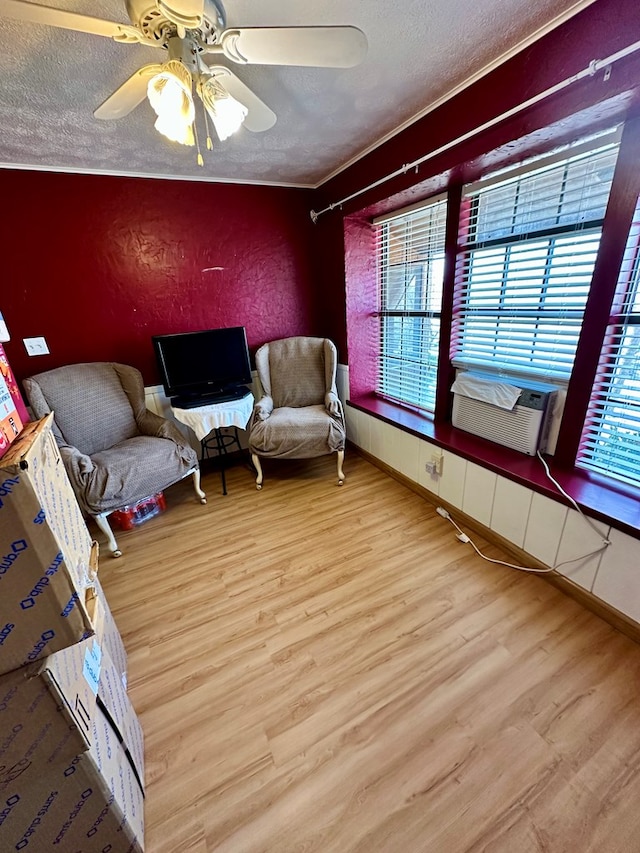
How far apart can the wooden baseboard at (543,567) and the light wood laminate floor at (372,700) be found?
0.04 metres

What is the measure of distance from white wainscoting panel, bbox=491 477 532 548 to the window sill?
0.05m

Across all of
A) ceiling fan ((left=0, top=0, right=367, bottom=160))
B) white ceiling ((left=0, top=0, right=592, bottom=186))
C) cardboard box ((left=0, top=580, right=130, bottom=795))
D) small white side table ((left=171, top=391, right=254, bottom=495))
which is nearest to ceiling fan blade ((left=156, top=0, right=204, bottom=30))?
ceiling fan ((left=0, top=0, right=367, bottom=160))

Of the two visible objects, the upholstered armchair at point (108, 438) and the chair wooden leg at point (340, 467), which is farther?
the chair wooden leg at point (340, 467)

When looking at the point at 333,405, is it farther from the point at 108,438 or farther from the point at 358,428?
the point at 108,438

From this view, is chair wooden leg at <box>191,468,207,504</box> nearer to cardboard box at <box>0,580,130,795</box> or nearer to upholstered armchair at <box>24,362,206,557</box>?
upholstered armchair at <box>24,362,206,557</box>

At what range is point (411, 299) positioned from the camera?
2.54m

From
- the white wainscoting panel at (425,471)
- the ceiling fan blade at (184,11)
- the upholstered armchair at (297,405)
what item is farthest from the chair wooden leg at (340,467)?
the ceiling fan blade at (184,11)

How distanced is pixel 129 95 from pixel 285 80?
2.16 ft

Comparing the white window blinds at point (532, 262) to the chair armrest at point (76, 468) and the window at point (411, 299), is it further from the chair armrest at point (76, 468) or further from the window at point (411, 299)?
the chair armrest at point (76, 468)

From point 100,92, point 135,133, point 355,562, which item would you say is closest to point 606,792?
point 355,562

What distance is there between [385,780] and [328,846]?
21 centimetres

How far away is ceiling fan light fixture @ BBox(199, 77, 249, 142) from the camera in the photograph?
1.05 metres

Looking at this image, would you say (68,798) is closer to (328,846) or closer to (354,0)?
(328,846)

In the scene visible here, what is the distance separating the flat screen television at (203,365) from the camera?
2.43 m
